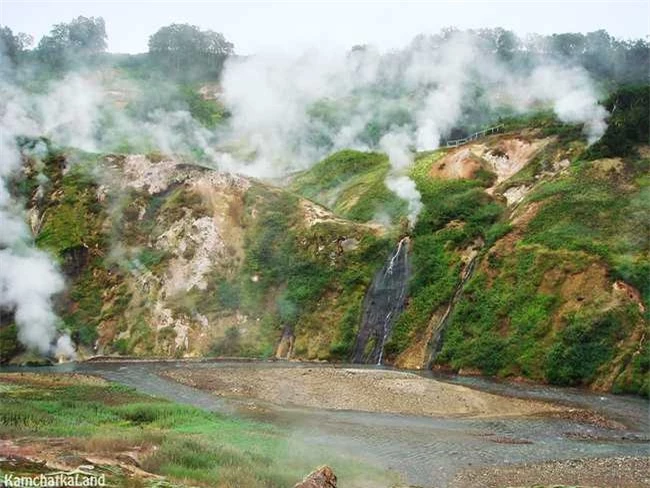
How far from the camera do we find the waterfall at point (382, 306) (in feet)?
165

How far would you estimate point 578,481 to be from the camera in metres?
20.7

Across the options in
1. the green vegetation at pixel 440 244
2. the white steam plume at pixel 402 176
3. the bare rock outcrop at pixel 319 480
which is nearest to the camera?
the bare rock outcrop at pixel 319 480

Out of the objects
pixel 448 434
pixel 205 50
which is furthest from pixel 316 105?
pixel 448 434

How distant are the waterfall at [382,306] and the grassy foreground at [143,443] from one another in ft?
69.2

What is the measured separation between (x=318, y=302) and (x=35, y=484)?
44.7m

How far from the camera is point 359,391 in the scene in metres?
36.0

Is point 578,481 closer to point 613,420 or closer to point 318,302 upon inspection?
point 613,420

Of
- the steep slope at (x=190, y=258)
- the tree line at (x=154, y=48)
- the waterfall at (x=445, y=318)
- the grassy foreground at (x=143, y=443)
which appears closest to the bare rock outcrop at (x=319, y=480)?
the grassy foreground at (x=143, y=443)

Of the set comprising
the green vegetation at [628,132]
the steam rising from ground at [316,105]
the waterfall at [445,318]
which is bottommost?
the waterfall at [445,318]

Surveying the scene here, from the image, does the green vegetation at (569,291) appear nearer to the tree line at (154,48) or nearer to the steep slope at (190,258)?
the steep slope at (190,258)

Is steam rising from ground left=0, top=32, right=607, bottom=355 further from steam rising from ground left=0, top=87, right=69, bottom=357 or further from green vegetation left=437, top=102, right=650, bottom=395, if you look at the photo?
green vegetation left=437, top=102, right=650, bottom=395

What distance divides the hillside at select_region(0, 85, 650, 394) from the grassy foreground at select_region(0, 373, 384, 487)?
21.1m

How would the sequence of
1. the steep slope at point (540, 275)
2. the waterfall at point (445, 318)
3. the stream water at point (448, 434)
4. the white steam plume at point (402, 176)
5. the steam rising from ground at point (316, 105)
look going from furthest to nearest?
the steam rising from ground at point (316, 105) → the white steam plume at point (402, 176) → the waterfall at point (445, 318) → the steep slope at point (540, 275) → the stream water at point (448, 434)

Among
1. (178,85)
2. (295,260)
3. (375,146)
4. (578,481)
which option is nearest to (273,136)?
(375,146)
